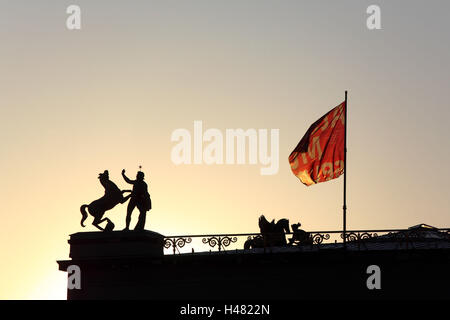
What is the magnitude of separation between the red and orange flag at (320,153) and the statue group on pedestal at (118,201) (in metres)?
5.84

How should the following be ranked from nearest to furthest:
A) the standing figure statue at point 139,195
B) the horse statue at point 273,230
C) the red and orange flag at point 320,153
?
the standing figure statue at point 139,195, the red and orange flag at point 320,153, the horse statue at point 273,230

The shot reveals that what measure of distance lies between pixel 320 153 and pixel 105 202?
8479 millimetres

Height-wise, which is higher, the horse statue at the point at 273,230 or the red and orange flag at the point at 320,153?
the red and orange flag at the point at 320,153

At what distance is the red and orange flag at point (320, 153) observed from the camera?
63.8 meters

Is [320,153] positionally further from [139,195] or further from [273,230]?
[139,195]

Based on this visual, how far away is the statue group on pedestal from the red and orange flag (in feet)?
19.2

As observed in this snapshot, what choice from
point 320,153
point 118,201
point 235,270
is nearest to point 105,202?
point 118,201

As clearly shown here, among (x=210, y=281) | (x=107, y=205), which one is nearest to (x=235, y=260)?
(x=210, y=281)

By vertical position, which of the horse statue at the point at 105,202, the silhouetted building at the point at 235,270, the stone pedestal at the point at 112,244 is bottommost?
the silhouetted building at the point at 235,270

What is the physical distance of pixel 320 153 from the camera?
63.8 meters

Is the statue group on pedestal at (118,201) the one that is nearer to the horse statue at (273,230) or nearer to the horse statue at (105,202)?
the horse statue at (105,202)

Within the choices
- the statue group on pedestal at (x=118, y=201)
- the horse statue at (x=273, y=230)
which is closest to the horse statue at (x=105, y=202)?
the statue group on pedestal at (x=118, y=201)

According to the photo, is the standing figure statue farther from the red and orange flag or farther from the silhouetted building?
the red and orange flag
